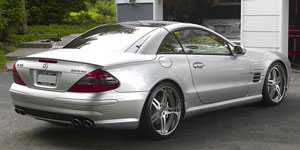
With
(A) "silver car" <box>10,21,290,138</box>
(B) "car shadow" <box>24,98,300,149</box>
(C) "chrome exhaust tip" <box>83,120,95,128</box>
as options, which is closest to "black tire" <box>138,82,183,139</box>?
(A) "silver car" <box>10,21,290,138</box>

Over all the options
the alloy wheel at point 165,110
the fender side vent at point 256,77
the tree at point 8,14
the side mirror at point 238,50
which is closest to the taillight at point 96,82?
the alloy wheel at point 165,110

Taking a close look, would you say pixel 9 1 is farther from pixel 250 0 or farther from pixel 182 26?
pixel 182 26

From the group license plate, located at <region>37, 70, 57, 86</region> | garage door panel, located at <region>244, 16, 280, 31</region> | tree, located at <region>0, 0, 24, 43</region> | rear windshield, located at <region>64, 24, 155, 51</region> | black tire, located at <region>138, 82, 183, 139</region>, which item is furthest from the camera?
tree, located at <region>0, 0, 24, 43</region>

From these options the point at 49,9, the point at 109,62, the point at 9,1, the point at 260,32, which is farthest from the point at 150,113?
the point at 49,9

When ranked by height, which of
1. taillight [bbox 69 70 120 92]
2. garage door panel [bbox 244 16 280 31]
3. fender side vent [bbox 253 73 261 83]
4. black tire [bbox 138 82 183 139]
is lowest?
black tire [bbox 138 82 183 139]

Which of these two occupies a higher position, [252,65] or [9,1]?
[9,1]

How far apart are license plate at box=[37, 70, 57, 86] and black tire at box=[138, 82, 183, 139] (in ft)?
3.37

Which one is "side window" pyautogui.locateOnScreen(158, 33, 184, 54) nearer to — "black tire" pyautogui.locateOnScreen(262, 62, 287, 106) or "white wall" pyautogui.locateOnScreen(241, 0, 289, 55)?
"black tire" pyautogui.locateOnScreen(262, 62, 287, 106)

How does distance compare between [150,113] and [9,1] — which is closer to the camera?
[150,113]

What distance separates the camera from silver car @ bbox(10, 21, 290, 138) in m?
5.32

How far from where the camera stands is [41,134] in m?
6.21

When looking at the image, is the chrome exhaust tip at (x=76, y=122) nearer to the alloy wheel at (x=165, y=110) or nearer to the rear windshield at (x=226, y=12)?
the alloy wheel at (x=165, y=110)

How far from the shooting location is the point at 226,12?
16.7 m

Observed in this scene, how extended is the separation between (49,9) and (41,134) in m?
20.0
